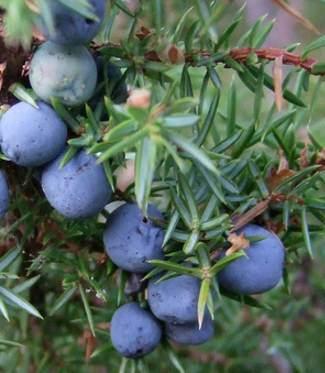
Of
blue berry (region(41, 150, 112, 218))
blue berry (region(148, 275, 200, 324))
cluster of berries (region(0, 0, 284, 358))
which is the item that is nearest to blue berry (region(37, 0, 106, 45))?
cluster of berries (region(0, 0, 284, 358))

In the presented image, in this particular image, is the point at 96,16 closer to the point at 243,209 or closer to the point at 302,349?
the point at 243,209

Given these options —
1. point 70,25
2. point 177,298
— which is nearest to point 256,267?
point 177,298

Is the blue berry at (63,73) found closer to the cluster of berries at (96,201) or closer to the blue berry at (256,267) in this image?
the cluster of berries at (96,201)

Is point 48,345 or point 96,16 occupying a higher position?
point 96,16

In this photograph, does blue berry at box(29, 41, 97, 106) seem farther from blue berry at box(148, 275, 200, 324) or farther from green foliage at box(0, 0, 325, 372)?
blue berry at box(148, 275, 200, 324)

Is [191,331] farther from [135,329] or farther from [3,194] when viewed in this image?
[3,194]

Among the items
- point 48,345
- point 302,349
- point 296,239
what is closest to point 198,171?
point 296,239

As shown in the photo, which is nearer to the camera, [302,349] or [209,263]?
[209,263]
